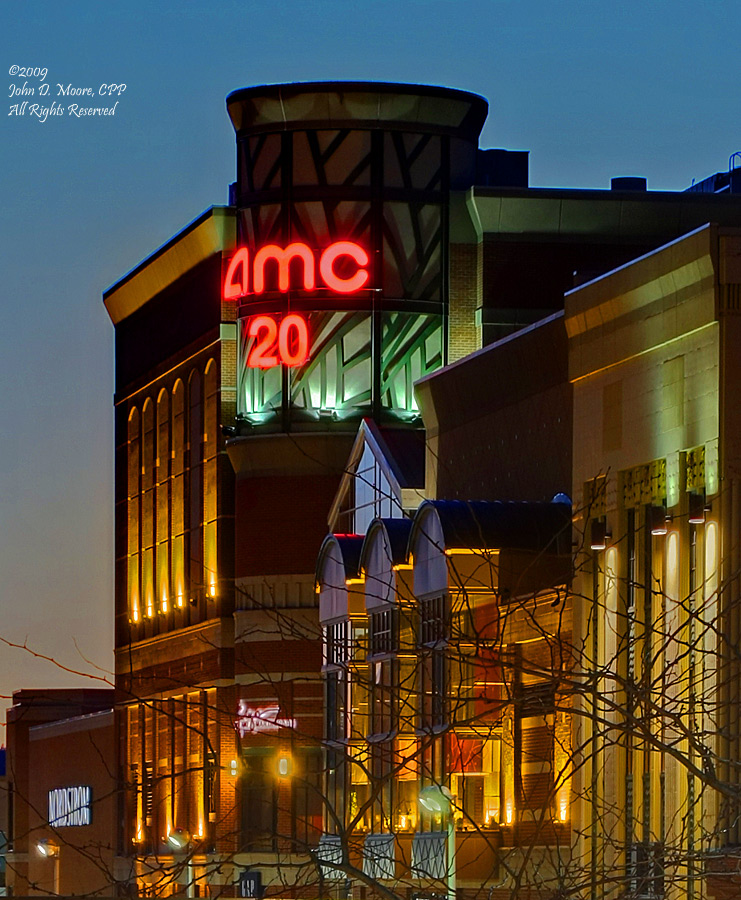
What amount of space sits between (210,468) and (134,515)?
488 inches

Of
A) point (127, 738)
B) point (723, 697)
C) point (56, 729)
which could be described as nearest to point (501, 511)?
point (723, 697)

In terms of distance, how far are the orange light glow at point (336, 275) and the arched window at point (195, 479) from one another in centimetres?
962

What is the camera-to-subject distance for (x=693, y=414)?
104ft

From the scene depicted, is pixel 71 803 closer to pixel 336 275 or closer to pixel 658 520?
pixel 336 275

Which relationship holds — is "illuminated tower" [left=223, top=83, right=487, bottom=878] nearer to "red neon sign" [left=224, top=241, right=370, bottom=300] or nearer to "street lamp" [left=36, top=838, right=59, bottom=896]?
"red neon sign" [left=224, top=241, right=370, bottom=300]

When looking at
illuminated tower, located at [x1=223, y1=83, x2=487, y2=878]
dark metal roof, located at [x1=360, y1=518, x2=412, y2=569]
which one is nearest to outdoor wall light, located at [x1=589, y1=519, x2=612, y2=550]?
dark metal roof, located at [x1=360, y1=518, x2=412, y2=569]

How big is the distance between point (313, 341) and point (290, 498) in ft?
16.3

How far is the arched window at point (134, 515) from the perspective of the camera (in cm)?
8069

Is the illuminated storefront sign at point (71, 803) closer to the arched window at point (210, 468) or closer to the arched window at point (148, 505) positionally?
the arched window at point (148, 505)

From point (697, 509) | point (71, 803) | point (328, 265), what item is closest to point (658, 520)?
point (697, 509)

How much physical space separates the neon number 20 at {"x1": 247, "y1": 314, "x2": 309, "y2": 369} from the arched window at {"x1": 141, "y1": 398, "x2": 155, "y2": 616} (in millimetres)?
14690

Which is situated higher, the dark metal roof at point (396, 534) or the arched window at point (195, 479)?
the arched window at point (195, 479)

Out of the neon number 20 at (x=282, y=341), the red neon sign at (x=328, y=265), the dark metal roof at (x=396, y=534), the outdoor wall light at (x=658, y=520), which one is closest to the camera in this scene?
the outdoor wall light at (x=658, y=520)

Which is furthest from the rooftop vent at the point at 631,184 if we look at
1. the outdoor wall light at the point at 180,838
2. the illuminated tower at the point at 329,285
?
the outdoor wall light at the point at 180,838
